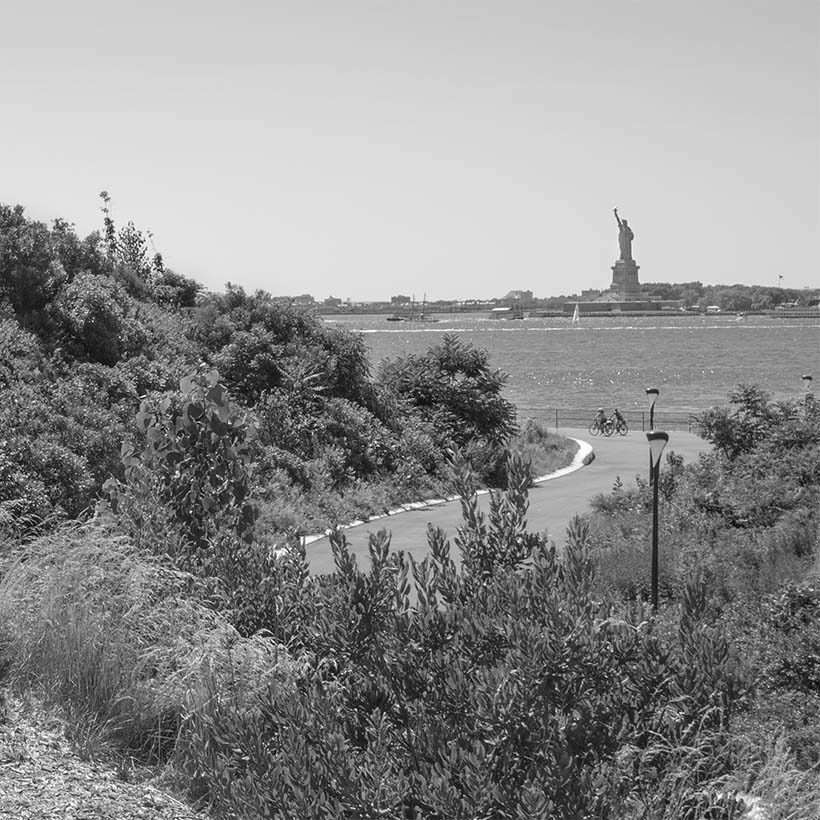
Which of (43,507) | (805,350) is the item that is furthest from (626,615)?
(805,350)

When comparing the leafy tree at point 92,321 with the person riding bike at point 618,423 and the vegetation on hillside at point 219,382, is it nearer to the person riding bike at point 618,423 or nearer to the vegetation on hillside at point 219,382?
the vegetation on hillside at point 219,382

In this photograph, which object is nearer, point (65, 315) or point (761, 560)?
point (761, 560)

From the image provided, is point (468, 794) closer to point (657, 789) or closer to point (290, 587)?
point (657, 789)

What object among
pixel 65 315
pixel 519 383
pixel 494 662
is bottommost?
pixel 519 383

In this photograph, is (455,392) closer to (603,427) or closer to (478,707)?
(603,427)

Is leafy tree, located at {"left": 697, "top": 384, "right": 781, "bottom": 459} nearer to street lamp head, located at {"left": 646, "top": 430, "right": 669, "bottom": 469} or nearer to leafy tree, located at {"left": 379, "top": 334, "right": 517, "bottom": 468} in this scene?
street lamp head, located at {"left": 646, "top": 430, "right": 669, "bottom": 469}

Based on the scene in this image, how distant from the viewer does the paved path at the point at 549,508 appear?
50.5ft

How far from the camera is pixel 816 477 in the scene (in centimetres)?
1456

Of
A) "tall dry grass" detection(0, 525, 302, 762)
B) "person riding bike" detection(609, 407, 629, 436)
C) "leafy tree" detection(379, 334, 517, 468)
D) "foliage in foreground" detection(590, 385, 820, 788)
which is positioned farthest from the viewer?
"person riding bike" detection(609, 407, 629, 436)

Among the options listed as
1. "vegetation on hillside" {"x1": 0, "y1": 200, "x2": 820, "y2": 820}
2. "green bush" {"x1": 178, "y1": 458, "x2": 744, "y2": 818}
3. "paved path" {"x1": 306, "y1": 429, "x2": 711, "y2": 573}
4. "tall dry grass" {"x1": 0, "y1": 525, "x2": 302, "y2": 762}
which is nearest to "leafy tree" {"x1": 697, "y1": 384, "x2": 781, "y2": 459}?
"paved path" {"x1": 306, "y1": 429, "x2": 711, "y2": 573}

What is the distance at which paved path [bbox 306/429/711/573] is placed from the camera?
15.4 meters

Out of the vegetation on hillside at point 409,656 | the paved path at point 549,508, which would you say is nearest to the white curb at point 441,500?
the paved path at point 549,508

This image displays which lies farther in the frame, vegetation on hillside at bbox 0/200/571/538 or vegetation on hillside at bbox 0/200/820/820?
vegetation on hillside at bbox 0/200/571/538

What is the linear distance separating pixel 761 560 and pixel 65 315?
12728 millimetres
